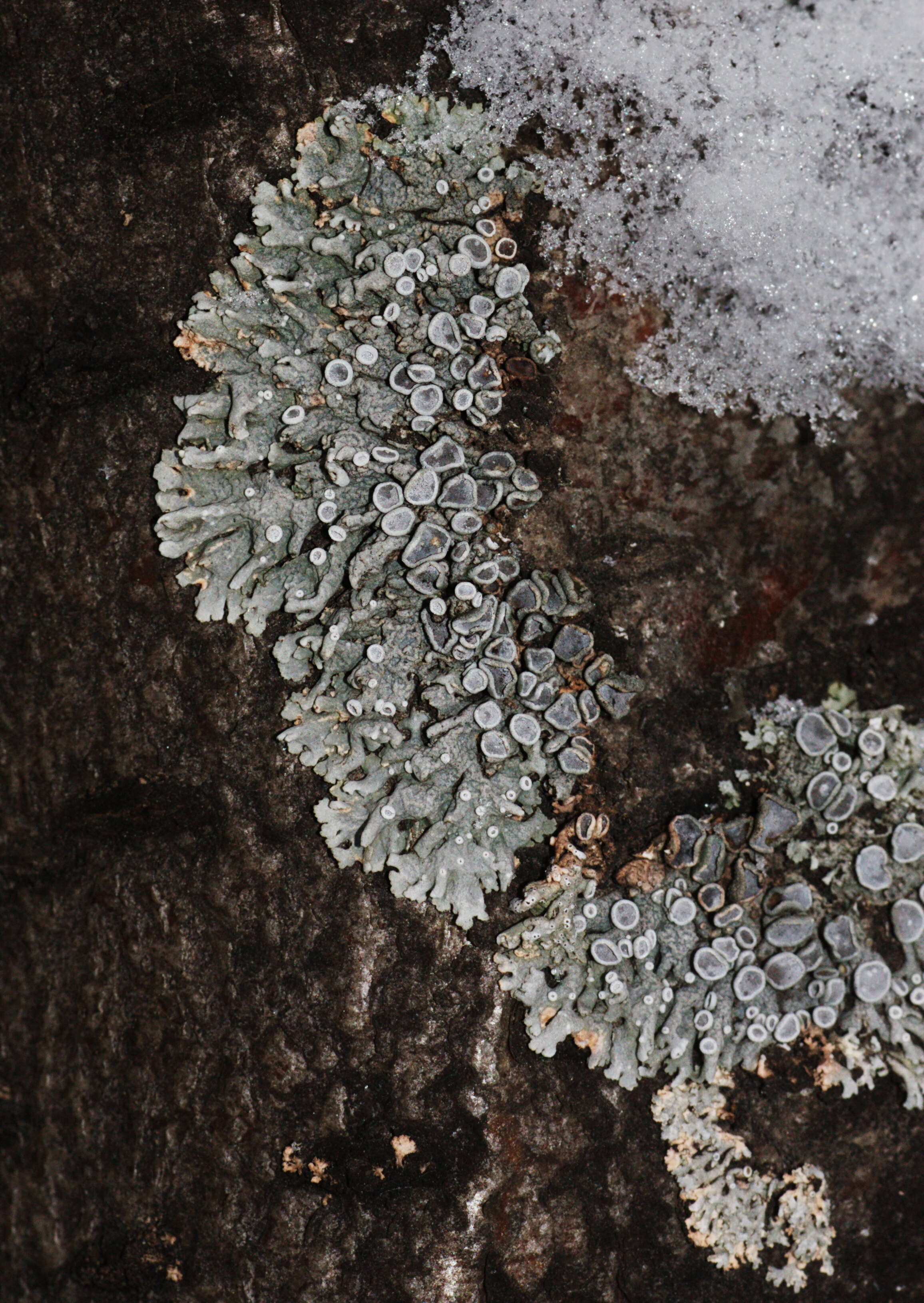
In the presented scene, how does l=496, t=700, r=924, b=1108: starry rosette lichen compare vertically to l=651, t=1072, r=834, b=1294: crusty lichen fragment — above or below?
above

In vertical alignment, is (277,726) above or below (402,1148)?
above

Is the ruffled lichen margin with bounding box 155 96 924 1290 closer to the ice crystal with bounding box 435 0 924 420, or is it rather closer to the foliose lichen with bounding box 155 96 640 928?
the foliose lichen with bounding box 155 96 640 928

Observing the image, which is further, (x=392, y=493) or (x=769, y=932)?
(x=769, y=932)

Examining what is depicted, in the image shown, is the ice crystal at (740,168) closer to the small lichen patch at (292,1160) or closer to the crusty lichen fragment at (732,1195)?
the crusty lichen fragment at (732,1195)

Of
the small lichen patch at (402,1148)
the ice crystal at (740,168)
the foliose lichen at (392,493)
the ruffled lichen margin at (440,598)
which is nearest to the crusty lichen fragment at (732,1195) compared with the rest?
the ruffled lichen margin at (440,598)

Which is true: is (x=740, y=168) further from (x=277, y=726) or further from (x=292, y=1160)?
(x=292, y=1160)

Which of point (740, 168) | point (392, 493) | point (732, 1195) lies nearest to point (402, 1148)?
point (732, 1195)

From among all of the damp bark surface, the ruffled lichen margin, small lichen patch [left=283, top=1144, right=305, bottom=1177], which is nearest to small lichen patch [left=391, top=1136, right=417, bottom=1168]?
the damp bark surface

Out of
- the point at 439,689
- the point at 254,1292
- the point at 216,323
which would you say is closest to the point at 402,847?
the point at 439,689
